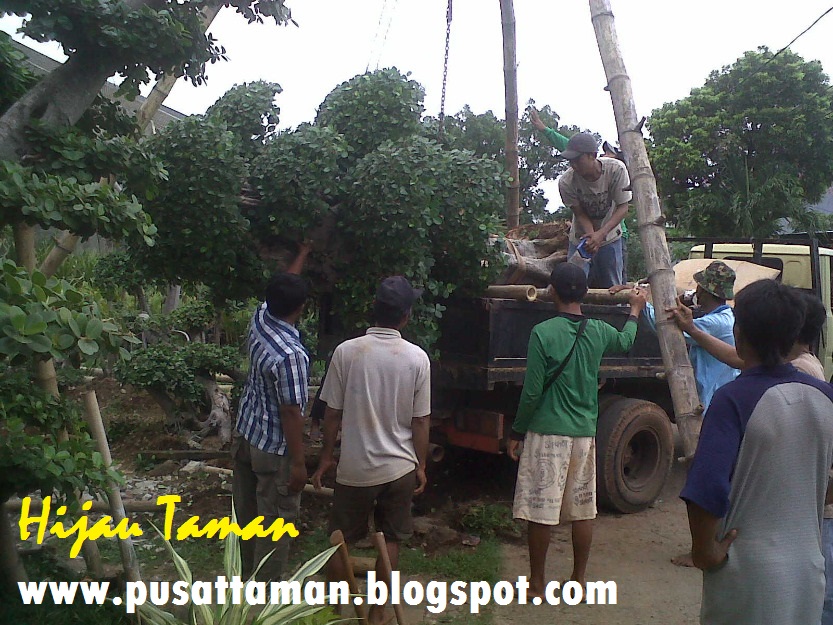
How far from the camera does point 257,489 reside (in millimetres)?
3834

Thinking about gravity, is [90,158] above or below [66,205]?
above

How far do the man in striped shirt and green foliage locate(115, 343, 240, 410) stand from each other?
10.9ft

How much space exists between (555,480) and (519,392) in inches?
54.7

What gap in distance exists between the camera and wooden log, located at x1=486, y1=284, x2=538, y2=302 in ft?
16.2

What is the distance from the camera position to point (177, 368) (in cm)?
695

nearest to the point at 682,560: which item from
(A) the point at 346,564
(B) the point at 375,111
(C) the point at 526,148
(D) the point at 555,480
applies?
(D) the point at 555,480

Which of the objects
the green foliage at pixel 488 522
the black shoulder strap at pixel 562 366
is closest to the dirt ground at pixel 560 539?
the green foliage at pixel 488 522

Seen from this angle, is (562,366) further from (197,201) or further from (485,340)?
(197,201)

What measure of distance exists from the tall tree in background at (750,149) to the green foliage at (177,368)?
11.0m

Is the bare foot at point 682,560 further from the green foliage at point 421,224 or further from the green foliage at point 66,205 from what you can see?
the green foliage at point 66,205

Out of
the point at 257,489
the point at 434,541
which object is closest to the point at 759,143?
the point at 434,541

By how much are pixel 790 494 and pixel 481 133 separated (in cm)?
1658

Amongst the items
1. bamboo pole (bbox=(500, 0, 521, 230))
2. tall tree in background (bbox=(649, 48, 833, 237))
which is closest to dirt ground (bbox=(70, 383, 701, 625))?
A: bamboo pole (bbox=(500, 0, 521, 230))

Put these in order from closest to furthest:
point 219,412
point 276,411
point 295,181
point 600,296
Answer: point 276,411, point 295,181, point 600,296, point 219,412
